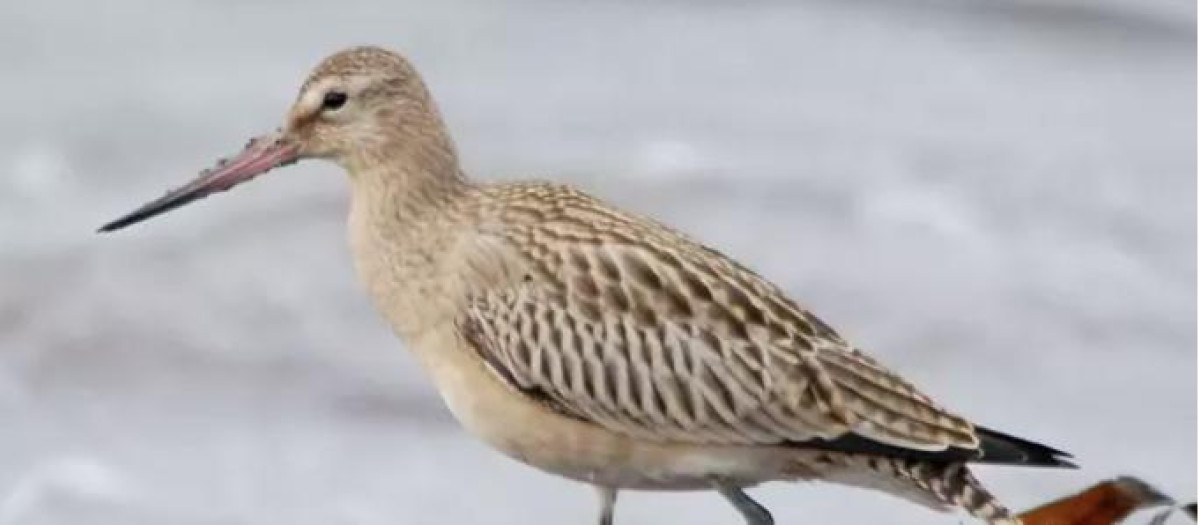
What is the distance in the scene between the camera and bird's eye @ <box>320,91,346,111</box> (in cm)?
872

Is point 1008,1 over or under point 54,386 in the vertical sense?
over

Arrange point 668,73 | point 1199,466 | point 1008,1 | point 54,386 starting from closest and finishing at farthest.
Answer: point 1199,466
point 54,386
point 668,73
point 1008,1

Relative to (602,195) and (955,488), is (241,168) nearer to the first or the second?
(955,488)

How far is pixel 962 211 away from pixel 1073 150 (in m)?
0.56

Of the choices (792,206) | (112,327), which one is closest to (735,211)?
(792,206)

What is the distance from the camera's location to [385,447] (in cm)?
1162

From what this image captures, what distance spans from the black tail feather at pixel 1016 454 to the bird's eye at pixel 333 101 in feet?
5.58

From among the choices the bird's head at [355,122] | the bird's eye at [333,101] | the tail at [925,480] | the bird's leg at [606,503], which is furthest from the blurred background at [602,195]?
the bird's eye at [333,101]

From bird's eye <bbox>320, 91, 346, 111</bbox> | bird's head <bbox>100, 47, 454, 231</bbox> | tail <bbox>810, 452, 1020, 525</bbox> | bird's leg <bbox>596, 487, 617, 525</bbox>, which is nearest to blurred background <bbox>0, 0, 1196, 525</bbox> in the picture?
bird's leg <bbox>596, 487, 617, 525</bbox>

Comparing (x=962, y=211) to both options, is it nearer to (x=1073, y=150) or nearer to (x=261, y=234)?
(x=1073, y=150)

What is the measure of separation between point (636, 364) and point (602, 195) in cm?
518

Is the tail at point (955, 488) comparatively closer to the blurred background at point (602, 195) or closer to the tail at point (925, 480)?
the tail at point (925, 480)

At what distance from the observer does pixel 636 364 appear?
8.53 metres

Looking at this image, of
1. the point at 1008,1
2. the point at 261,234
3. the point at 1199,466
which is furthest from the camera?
the point at 1008,1
